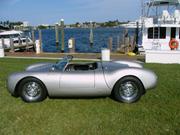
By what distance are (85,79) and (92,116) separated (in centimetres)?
109

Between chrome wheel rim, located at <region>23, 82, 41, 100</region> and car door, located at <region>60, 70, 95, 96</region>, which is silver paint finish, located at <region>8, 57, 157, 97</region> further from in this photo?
chrome wheel rim, located at <region>23, 82, 41, 100</region>

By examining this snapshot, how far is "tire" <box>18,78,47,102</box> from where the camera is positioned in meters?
7.55

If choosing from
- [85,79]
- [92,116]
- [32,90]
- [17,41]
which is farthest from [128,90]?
[17,41]

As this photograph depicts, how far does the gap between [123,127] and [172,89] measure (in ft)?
11.3

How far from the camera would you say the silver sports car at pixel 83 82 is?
292 inches

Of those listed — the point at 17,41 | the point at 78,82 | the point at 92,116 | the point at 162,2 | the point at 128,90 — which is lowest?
the point at 92,116

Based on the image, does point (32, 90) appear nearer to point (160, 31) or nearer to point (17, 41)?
point (160, 31)

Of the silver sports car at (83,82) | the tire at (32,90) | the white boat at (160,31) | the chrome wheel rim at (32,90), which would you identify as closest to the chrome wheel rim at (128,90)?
the silver sports car at (83,82)

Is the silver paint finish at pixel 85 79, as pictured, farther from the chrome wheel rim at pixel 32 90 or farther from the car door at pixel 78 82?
the chrome wheel rim at pixel 32 90

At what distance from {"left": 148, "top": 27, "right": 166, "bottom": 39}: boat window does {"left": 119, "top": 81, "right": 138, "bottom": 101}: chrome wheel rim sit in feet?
57.1

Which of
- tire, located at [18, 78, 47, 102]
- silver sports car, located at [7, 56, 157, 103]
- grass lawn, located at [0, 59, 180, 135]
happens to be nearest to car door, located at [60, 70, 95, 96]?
silver sports car, located at [7, 56, 157, 103]

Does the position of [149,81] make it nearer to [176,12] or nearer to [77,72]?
[77,72]

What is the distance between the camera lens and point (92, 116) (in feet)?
21.7

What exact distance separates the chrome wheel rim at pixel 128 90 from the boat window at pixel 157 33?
57.1 feet
